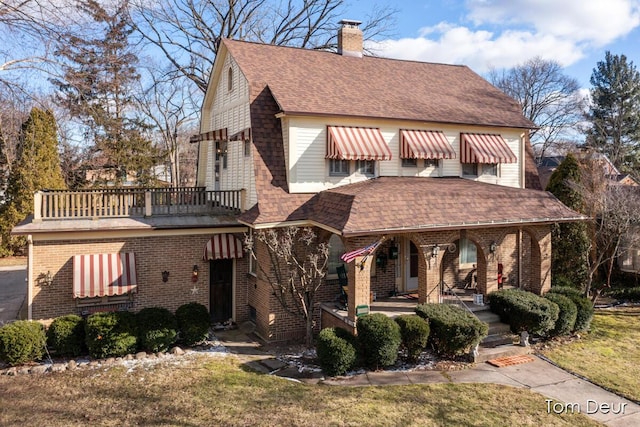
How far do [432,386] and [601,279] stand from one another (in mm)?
16314

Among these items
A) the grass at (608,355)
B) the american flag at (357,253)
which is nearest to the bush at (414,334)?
the american flag at (357,253)

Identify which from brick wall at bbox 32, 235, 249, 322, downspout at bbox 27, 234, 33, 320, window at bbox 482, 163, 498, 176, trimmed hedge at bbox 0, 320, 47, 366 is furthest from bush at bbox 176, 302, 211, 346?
window at bbox 482, 163, 498, 176

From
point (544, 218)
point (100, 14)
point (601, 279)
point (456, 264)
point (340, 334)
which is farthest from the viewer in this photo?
point (601, 279)

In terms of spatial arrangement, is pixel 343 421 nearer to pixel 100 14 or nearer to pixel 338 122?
pixel 338 122

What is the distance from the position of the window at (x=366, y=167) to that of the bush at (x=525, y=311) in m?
6.23

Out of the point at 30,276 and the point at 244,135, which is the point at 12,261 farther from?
the point at 244,135

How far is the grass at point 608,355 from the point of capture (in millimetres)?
11789

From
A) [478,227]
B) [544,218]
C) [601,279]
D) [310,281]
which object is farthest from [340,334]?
[601,279]

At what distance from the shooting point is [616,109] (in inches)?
1678

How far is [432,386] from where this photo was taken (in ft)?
36.1

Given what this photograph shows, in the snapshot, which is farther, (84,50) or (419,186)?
(419,186)

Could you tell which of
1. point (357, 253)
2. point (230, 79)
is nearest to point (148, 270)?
point (357, 253)

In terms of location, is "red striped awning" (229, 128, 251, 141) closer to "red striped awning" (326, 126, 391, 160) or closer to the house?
the house

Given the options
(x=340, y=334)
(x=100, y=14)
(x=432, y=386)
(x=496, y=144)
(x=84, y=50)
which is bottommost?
(x=432, y=386)
